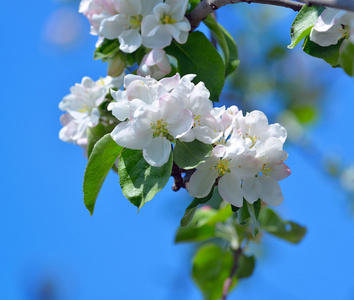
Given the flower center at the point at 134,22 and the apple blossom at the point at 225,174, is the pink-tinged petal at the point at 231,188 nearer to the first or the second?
the apple blossom at the point at 225,174

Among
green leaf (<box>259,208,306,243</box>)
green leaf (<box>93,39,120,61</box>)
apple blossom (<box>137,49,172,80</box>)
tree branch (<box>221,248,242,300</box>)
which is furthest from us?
green leaf (<box>259,208,306,243</box>)

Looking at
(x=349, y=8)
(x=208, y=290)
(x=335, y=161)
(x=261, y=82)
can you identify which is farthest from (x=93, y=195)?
(x=335, y=161)

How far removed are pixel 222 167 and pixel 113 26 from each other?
52 centimetres

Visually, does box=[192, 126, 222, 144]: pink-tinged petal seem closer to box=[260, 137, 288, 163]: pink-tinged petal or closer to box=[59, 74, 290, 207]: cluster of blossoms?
box=[59, 74, 290, 207]: cluster of blossoms

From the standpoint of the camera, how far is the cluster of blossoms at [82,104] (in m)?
1.44

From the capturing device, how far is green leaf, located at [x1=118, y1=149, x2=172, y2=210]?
107 cm

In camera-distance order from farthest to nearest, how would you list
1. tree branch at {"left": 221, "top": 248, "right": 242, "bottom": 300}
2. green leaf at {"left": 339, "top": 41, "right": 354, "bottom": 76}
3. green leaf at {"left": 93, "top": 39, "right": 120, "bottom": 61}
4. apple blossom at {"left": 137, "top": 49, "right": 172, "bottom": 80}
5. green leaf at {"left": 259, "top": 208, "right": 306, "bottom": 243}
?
green leaf at {"left": 259, "top": 208, "right": 306, "bottom": 243}
tree branch at {"left": 221, "top": 248, "right": 242, "bottom": 300}
green leaf at {"left": 93, "top": 39, "right": 120, "bottom": 61}
apple blossom at {"left": 137, "top": 49, "right": 172, "bottom": 80}
green leaf at {"left": 339, "top": 41, "right": 354, "bottom": 76}

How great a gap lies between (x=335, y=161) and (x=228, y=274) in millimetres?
2074

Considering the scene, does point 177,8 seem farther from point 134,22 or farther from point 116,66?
point 116,66

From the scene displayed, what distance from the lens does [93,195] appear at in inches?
46.5

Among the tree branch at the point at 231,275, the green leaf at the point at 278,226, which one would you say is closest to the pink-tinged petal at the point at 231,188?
the tree branch at the point at 231,275

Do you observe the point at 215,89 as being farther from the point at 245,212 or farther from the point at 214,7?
the point at 245,212

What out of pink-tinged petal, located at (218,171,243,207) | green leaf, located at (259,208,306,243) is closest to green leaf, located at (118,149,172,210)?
pink-tinged petal, located at (218,171,243,207)

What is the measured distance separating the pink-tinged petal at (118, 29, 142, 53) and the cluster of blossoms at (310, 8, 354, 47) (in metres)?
0.46
